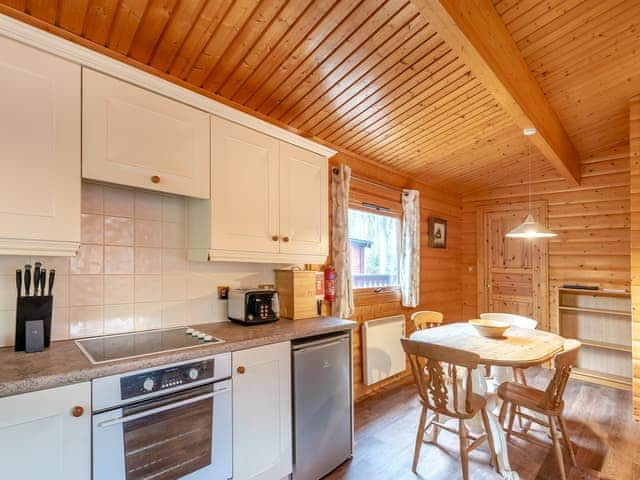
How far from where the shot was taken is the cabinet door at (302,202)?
93.6 inches

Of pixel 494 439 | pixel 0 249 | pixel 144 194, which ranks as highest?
pixel 144 194

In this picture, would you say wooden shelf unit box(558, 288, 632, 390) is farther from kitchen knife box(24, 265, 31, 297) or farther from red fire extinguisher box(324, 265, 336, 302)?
kitchen knife box(24, 265, 31, 297)

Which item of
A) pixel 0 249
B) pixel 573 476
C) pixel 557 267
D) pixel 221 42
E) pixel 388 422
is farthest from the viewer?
pixel 557 267

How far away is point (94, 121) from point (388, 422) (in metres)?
2.96

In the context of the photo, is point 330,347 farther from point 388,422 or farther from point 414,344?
point 388,422

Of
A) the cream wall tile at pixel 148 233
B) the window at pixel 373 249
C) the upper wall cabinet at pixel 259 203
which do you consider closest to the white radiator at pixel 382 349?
the window at pixel 373 249

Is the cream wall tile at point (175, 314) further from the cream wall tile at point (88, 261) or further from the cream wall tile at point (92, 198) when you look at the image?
the cream wall tile at point (92, 198)

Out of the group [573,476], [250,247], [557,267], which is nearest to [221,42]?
[250,247]

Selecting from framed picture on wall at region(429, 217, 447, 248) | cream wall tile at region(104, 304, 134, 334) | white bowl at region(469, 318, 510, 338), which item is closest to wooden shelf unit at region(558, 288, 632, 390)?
framed picture on wall at region(429, 217, 447, 248)

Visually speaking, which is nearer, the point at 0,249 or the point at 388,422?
the point at 0,249

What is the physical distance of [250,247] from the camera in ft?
7.09

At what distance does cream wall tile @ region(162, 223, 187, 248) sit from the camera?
2107 millimetres

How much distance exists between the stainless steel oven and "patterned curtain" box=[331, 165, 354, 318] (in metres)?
1.42

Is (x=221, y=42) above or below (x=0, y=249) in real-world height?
above
